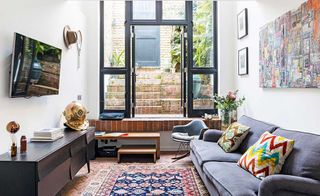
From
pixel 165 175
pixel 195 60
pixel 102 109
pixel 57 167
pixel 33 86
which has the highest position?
pixel 195 60

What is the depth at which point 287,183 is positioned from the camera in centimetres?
191

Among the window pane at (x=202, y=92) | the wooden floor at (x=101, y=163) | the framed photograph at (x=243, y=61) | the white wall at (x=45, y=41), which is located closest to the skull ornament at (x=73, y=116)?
the white wall at (x=45, y=41)

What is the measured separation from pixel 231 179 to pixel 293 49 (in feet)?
5.12

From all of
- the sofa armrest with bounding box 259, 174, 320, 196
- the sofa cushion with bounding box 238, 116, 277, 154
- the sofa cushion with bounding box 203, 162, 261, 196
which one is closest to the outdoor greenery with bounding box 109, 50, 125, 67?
the sofa cushion with bounding box 238, 116, 277, 154

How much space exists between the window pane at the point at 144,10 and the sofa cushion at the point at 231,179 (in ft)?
11.8

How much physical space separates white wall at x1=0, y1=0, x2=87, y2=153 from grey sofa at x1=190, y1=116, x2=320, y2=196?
2021mm

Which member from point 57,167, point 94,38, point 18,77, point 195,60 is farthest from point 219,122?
point 18,77

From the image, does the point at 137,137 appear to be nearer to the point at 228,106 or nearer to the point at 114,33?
the point at 228,106

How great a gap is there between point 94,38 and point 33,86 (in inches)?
102

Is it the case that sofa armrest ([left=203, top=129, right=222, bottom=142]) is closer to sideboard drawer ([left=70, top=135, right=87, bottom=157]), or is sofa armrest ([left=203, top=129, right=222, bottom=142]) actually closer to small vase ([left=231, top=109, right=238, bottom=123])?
small vase ([left=231, top=109, right=238, bottom=123])

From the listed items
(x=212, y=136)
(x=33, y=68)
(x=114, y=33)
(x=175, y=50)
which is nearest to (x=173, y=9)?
(x=175, y=50)

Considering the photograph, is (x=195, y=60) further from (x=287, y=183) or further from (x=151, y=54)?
(x=287, y=183)

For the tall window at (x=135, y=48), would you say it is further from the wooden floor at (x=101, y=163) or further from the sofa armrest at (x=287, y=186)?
the sofa armrest at (x=287, y=186)

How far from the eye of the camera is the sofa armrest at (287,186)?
188 centimetres
